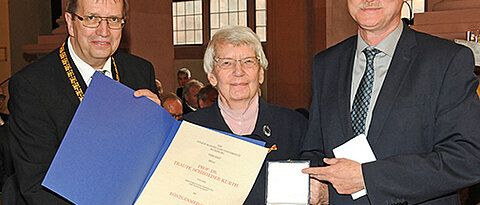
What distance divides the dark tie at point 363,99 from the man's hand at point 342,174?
0.83ft

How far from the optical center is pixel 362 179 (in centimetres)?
231

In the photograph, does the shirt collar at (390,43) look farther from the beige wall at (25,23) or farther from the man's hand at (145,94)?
the beige wall at (25,23)

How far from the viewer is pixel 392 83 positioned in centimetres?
243

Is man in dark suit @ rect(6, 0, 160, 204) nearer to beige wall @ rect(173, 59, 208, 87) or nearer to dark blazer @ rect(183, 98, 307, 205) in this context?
dark blazer @ rect(183, 98, 307, 205)

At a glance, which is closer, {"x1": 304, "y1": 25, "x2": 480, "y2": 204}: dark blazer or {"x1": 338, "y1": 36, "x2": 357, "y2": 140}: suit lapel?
{"x1": 304, "y1": 25, "x2": 480, "y2": 204}: dark blazer

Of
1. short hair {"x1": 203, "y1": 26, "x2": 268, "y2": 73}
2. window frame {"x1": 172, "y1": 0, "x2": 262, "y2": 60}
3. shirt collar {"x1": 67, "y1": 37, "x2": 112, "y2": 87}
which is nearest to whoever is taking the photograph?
shirt collar {"x1": 67, "y1": 37, "x2": 112, "y2": 87}

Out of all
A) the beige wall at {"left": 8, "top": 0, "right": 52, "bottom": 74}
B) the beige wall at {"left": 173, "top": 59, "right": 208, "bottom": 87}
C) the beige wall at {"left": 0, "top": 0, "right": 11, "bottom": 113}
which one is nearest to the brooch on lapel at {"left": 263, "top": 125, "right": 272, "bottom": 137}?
the beige wall at {"left": 0, "top": 0, "right": 11, "bottom": 113}

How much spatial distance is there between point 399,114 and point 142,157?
1.19 metres

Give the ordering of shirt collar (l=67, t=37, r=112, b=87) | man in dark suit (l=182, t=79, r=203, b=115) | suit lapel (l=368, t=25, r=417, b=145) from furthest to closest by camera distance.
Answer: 1. man in dark suit (l=182, t=79, r=203, b=115)
2. shirt collar (l=67, t=37, r=112, b=87)
3. suit lapel (l=368, t=25, r=417, b=145)

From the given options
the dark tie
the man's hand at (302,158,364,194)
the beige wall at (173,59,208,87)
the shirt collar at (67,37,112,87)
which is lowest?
the beige wall at (173,59,208,87)

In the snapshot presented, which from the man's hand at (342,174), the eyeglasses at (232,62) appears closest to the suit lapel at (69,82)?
the eyeglasses at (232,62)

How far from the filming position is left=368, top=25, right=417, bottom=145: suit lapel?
2400 mm

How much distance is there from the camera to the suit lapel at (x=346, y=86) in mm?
2525

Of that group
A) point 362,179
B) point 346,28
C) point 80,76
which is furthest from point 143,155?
point 346,28
